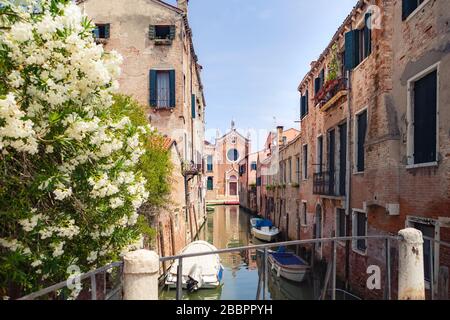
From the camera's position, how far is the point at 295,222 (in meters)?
17.9

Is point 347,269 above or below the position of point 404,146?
below

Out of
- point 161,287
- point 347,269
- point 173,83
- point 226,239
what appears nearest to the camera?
point 347,269

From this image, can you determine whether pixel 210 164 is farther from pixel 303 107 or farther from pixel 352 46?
pixel 352 46

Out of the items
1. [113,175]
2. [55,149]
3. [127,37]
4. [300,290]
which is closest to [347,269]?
[300,290]

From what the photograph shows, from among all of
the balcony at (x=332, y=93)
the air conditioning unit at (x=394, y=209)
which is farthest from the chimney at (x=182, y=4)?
the air conditioning unit at (x=394, y=209)

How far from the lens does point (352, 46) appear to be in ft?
31.9

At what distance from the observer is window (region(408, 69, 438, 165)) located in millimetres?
6145

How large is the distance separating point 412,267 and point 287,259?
10.1m

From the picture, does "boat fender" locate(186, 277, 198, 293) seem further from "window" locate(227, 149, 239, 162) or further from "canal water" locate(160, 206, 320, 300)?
"window" locate(227, 149, 239, 162)

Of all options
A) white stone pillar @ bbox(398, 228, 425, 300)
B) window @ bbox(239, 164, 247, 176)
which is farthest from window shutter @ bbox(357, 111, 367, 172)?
window @ bbox(239, 164, 247, 176)

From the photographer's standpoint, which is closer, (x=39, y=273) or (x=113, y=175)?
(x=39, y=273)

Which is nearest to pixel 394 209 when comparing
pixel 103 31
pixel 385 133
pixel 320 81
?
pixel 385 133
